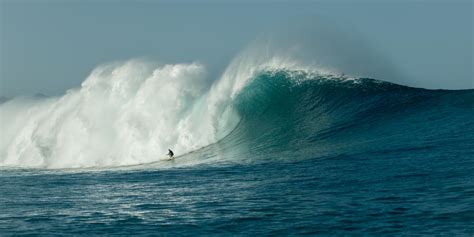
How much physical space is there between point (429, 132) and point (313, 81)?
7901 mm

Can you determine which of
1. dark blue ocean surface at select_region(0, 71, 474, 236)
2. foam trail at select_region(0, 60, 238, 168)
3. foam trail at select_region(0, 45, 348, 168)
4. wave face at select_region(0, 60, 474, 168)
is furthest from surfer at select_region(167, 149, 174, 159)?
foam trail at select_region(0, 45, 348, 168)

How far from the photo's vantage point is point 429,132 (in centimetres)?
2011

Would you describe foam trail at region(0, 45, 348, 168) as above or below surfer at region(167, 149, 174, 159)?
above

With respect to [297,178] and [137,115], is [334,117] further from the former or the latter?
[297,178]

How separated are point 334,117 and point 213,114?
196 inches

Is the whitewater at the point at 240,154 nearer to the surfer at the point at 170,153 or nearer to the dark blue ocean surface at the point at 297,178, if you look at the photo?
the dark blue ocean surface at the point at 297,178

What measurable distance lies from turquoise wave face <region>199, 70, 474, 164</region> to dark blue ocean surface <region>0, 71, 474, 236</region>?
47mm

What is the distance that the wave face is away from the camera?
2283cm

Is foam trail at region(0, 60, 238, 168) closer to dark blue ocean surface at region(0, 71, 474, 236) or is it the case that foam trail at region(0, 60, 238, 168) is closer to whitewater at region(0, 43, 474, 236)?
whitewater at region(0, 43, 474, 236)

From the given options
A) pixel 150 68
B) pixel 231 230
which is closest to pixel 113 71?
pixel 150 68

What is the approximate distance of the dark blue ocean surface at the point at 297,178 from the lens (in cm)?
1162

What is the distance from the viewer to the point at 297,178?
51.4 feet

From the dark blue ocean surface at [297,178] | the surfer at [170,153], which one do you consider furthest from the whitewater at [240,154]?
the surfer at [170,153]

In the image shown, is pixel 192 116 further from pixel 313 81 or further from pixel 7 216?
pixel 7 216
